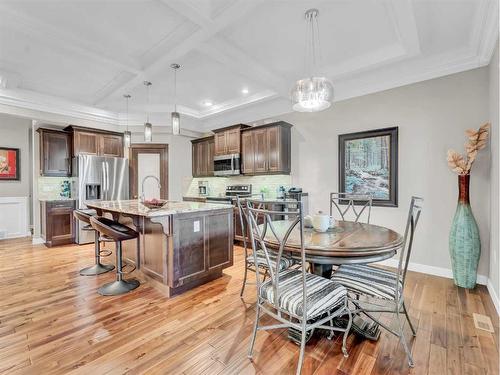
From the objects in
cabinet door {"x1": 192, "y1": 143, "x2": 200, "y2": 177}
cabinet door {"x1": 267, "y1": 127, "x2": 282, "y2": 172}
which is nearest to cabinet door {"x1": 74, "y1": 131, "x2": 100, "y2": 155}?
cabinet door {"x1": 192, "y1": 143, "x2": 200, "y2": 177}

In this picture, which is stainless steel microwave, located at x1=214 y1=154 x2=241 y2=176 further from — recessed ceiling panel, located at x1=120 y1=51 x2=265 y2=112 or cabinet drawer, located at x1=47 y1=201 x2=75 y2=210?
cabinet drawer, located at x1=47 y1=201 x2=75 y2=210

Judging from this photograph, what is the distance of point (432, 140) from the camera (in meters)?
3.35

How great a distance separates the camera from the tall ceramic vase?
285 centimetres

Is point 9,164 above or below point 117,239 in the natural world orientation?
above

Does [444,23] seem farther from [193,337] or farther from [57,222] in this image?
[57,222]

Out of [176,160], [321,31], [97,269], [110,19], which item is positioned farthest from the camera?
[176,160]

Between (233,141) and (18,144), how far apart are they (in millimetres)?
5146

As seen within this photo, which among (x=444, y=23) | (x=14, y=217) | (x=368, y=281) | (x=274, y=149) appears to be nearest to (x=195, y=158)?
(x=274, y=149)

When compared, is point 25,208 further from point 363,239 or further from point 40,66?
point 363,239

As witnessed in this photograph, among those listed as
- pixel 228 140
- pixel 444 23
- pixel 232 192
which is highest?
pixel 444 23

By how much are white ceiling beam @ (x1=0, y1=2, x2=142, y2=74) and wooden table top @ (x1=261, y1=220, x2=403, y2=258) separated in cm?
314

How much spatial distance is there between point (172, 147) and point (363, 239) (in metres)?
5.64

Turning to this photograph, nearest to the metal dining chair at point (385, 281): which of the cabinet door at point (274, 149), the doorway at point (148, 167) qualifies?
the cabinet door at point (274, 149)

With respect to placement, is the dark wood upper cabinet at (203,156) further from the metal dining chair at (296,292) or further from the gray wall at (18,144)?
the metal dining chair at (296,292)
